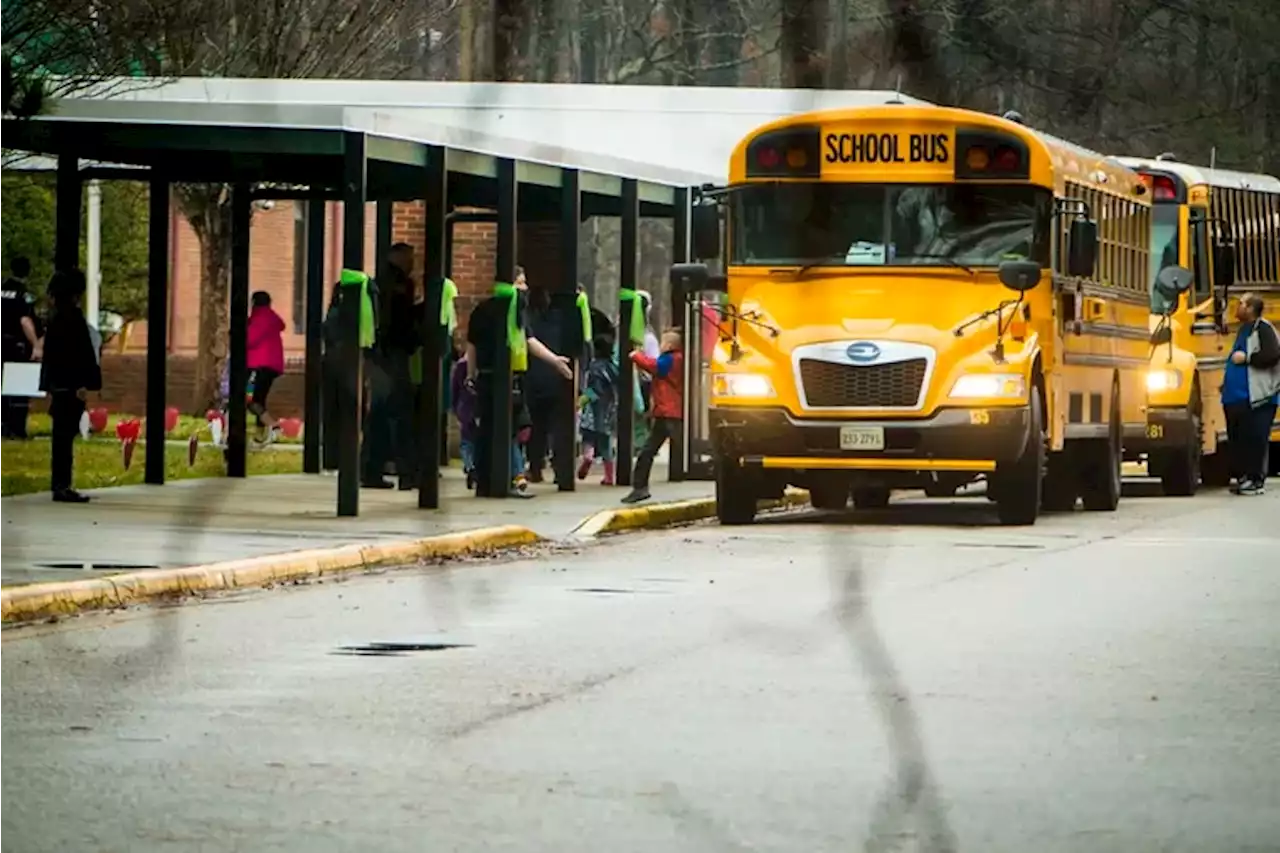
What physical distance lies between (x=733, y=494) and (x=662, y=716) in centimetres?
1279

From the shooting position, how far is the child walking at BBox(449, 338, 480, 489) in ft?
75.6

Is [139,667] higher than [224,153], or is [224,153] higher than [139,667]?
[224,153]

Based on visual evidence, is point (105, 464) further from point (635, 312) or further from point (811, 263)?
point (811, 263)

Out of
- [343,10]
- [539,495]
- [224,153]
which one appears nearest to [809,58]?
[343,10]

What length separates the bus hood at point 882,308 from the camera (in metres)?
20.4

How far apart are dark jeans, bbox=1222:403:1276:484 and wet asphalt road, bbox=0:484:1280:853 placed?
40.6 ft

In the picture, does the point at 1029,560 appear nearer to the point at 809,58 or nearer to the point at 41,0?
the point at 41,0

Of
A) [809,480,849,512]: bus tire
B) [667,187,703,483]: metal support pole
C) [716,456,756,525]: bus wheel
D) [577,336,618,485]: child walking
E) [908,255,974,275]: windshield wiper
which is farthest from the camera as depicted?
[577,336,618,485]: child walking

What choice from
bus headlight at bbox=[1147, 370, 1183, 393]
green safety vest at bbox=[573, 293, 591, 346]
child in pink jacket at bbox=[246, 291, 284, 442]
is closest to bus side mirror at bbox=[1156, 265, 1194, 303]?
bus headlight at bbox=[1147, 370, 1183, 393]

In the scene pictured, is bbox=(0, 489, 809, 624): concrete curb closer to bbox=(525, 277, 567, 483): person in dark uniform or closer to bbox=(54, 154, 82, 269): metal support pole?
bbox=(525, 277, 567, 483): person in dark uniform

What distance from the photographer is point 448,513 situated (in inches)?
787

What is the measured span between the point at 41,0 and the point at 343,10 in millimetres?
11146

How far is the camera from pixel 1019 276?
20672mm

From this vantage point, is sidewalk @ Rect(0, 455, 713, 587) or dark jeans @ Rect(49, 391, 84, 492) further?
dark jeans @ Rect(49, 391, 84, 492)
